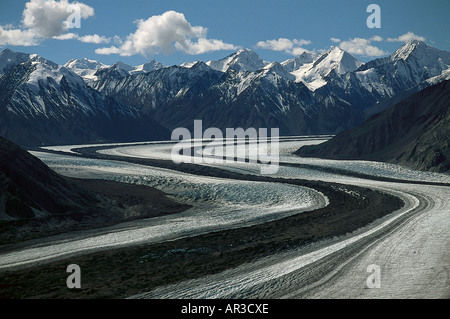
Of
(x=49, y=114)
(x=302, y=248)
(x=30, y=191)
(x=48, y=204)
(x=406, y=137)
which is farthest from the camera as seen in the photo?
(x=49, y=114)

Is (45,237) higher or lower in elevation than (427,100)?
lower

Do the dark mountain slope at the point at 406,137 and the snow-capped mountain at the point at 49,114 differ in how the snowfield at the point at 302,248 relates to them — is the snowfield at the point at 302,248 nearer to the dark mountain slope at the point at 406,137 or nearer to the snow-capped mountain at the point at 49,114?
the dark mountain slope at the point at 406,137

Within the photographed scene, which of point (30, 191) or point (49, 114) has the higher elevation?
point (49, 114)

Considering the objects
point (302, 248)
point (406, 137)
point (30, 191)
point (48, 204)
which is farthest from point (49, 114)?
point (302, 248)

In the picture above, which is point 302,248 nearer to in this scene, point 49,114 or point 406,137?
point 406,137
